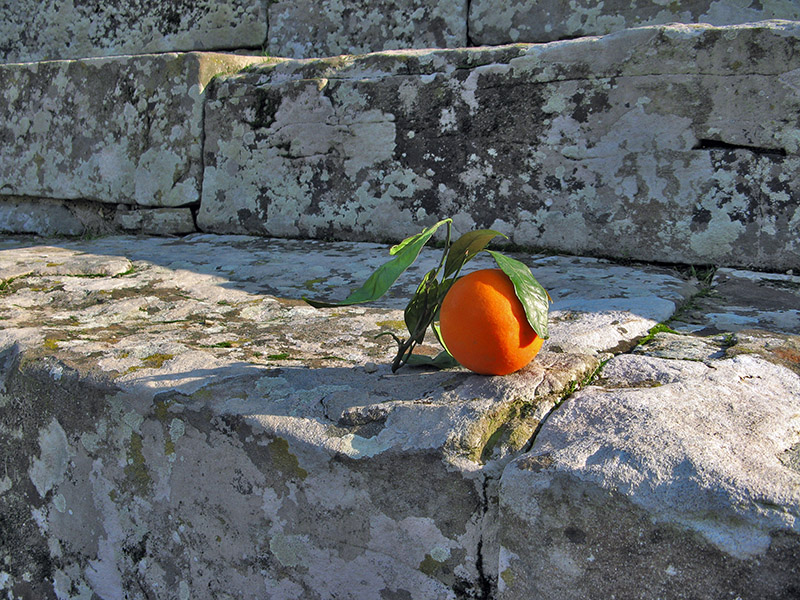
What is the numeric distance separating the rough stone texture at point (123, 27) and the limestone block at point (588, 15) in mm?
1153

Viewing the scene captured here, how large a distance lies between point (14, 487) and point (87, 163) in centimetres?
218

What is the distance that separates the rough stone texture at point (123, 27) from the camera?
339cm

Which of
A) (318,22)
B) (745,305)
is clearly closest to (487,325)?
(745,305)

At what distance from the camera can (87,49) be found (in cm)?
372

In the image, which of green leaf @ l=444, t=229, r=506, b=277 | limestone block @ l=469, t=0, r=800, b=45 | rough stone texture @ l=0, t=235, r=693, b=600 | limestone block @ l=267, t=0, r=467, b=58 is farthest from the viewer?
limestone block @ l=267, t=0, r=467, b=58

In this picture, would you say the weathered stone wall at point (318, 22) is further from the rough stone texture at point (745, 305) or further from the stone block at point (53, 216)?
the rough stone texture at point (745, 305)

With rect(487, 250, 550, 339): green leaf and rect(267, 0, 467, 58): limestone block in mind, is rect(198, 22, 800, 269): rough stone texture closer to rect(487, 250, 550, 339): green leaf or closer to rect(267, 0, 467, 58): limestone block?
rect(267, 0, 467, 58): limestone block

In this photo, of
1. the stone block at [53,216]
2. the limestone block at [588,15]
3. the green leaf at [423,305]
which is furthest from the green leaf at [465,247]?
the stone block at [53,216]

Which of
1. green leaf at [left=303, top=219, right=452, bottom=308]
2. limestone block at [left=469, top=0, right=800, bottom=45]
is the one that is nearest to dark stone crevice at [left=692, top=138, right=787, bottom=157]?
limestone block at [left=469, top=0, right=800, bottom=45]

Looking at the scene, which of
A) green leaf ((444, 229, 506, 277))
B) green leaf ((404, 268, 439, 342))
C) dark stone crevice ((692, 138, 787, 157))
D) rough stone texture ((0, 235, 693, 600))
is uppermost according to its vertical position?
dark stone crevice ((692, 138, 787, 157))

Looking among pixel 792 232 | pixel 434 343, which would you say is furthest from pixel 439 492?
pixel 792 232

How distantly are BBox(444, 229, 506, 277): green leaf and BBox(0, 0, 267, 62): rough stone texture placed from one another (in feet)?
8.46

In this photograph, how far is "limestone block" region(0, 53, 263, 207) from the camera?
120 inches

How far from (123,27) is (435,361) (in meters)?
3.23
